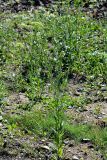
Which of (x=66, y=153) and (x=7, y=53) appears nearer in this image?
(x=66, y=153)

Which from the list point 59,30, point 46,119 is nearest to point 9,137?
point 46,119

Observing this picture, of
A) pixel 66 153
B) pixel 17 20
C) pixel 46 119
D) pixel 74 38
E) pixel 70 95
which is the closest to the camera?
pixel 66 153

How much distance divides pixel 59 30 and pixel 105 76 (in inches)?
65.0

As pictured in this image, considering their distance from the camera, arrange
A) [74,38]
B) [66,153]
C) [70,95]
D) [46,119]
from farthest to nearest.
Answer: [74,38] < [70,95] < [46,119] < [66,153]

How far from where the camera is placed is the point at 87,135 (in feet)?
19.9

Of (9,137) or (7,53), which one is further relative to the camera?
(7,53)

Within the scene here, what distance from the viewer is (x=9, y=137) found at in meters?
6.05

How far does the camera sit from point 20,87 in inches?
296

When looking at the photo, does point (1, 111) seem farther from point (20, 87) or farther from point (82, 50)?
point (82, 50)

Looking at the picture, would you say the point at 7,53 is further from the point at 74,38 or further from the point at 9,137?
the point at 9,137

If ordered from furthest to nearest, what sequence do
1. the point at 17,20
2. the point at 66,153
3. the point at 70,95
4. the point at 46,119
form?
1. the point at 17,20
2. the point at 70,95
3. the point at 46,119
4. the point at 66,153

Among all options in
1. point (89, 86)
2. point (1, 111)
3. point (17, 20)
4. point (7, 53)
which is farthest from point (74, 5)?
point (1, 111)

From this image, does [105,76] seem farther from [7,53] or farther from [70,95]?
[7,53]

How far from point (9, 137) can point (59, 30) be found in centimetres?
344
